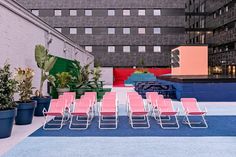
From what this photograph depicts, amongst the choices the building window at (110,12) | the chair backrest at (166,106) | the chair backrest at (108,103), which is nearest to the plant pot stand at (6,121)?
the chair backrest at (108,103)

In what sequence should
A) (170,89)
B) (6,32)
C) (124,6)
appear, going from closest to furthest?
1. (6,32)
2. (170,89)
3. (124,6)

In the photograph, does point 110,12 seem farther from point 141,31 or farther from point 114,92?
point 114,92

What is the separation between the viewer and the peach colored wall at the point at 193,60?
24641mm

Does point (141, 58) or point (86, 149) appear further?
point (141, 58)

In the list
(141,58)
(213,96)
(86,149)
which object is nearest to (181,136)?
(86,149)

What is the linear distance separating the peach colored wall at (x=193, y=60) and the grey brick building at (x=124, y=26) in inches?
784

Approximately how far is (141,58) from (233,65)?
13130 millimetres

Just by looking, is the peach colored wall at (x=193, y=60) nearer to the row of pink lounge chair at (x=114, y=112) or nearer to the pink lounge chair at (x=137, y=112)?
the row of pink lounge chair at (x=114, y=112)

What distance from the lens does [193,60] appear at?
81.7ft

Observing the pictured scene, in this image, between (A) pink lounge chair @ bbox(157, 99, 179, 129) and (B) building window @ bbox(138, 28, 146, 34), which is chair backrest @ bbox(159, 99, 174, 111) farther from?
(B) building window @ bbox(138, 28, 146, 34)

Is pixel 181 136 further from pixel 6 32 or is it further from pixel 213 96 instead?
pixel 213 96

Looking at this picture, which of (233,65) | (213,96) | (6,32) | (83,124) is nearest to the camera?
(83,124)

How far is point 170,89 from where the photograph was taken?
18781mm

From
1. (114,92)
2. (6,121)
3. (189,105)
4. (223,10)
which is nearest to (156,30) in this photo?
(223,10)
